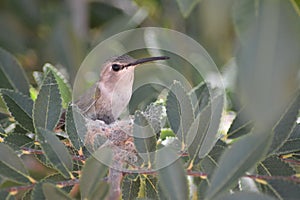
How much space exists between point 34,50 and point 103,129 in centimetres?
224

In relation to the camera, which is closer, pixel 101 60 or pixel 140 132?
pixel 140 132

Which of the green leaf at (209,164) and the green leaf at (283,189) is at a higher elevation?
the green leaf at (209,164)

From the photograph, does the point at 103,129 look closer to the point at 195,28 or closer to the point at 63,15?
the point at 195,28

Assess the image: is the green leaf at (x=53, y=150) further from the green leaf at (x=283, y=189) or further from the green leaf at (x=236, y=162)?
the green leaf at (x=283, y=189)

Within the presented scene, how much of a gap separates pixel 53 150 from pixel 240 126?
739 millimetres

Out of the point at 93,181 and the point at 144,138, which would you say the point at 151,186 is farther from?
the point at 93,181

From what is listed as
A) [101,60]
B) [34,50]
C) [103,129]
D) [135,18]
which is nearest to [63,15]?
[34,50]

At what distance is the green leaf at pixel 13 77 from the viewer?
9.71 feet

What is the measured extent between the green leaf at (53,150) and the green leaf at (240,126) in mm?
676

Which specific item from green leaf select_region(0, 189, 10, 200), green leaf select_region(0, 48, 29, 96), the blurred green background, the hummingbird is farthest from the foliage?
the blurred green background

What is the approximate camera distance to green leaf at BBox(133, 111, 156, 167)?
1.82 meters

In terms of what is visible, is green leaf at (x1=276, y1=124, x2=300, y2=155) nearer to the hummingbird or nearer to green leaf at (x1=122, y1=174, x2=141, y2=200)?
green leaf at (x1=122, y1=174, x2=141, y2=200)

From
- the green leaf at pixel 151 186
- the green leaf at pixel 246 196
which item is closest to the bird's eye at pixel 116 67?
the green leaf at pixel 151 186

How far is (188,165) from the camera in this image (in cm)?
187
